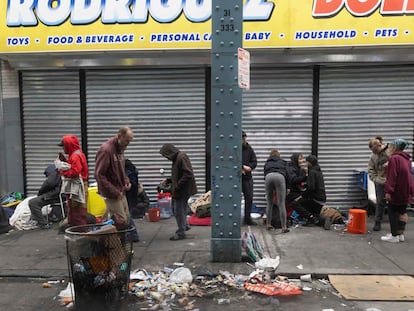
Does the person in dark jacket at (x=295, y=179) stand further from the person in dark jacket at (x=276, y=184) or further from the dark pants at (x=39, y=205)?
the dark pants at (x=39, y=205)

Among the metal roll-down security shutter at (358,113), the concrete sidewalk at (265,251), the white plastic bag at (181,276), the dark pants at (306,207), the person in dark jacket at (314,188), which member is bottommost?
the concrete sidewalk at (265,251)

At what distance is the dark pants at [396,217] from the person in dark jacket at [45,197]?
5.89 m

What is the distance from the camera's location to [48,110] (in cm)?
896

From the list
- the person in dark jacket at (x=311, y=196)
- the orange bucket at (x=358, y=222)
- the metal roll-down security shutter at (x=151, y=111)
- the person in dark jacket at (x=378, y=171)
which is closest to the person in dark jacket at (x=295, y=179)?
the person in dark jacket at (x=311, y=196)

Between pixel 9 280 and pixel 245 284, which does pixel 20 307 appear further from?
pixel 245 284

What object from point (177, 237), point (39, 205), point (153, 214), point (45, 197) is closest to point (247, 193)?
point (177, 237)

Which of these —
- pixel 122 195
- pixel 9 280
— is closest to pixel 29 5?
pixel 122 195

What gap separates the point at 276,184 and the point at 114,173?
2.83 meters

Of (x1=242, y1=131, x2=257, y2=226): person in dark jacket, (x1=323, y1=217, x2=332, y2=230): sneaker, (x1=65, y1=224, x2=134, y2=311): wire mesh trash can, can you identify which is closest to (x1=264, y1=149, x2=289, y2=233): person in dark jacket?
(x1=242, y1=131, x2=257, y2=226): person in dark jacket

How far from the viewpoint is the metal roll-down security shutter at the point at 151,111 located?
8.79 metres

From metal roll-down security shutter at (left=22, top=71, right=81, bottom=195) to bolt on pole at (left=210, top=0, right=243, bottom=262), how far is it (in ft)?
15.4

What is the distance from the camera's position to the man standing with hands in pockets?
18.9 feet

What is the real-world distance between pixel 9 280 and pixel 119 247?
2253 mm

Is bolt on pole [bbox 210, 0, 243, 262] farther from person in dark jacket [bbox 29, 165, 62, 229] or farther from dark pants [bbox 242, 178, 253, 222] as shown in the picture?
person in dark jacket [bbox 29, 165, 62, 229]
